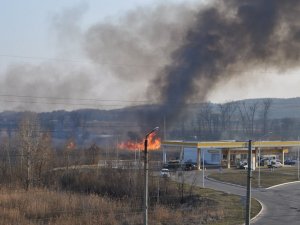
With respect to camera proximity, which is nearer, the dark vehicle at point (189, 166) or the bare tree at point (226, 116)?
the dark vehicle at point (189, 166)

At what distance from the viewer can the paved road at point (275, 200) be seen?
34688mm

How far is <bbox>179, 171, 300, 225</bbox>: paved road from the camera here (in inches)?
1366

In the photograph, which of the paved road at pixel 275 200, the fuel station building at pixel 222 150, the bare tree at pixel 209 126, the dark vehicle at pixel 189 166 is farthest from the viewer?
the bare tree at pixel 209 126

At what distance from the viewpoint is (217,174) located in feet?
218

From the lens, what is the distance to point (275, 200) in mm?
45344

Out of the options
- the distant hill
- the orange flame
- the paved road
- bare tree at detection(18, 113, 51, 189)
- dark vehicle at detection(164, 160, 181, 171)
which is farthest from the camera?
the orange flame

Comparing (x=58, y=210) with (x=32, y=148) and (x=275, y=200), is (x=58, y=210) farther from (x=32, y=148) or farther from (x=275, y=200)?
(x=32, y=148)

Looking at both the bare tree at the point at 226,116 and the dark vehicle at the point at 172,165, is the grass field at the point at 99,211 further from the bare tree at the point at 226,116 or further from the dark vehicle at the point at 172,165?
the bare tree at the point at 226,116

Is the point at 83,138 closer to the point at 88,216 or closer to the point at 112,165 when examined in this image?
the point at 112,165

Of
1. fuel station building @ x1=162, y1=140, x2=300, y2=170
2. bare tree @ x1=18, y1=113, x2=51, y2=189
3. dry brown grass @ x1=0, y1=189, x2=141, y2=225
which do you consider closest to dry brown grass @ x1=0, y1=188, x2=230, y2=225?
dry brown grass @ x1=0, y1=189, x2=141, y2=225

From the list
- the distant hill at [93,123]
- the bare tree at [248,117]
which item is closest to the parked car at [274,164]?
the distant hill at [93,123]

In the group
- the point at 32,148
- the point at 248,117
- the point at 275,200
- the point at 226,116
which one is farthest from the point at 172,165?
the point at 248,117

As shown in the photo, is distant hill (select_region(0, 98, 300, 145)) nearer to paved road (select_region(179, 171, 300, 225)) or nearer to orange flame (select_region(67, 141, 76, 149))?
orange flame (select_region(67, 141, 76, 149))

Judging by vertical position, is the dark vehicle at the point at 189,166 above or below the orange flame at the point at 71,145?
below
